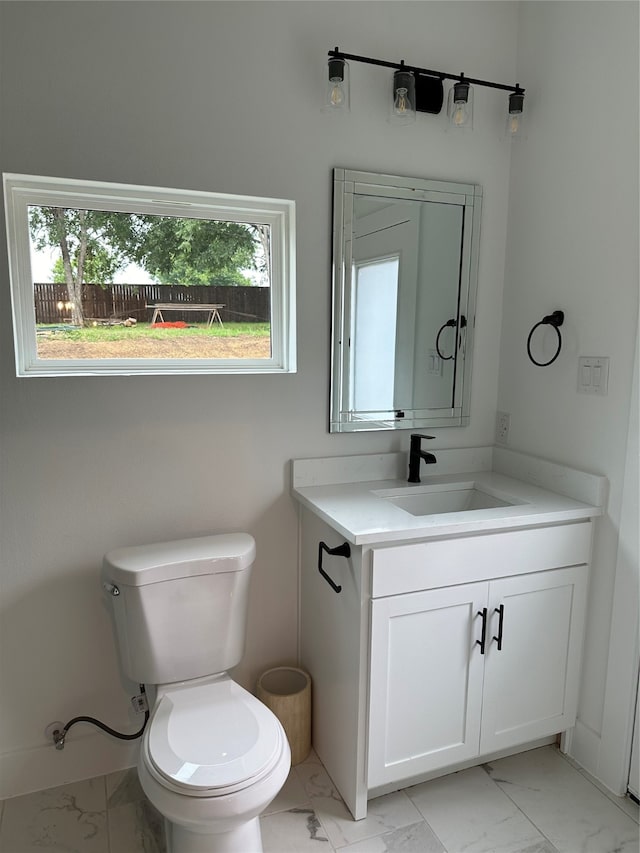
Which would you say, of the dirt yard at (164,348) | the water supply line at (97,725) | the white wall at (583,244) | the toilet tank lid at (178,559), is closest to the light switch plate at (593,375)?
the white wall at (583,244)

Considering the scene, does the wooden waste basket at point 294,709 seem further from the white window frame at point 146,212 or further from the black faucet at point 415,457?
the white window frame at point 146,212

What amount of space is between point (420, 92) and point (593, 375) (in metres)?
1.12

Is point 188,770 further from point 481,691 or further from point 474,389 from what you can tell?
point 474,389

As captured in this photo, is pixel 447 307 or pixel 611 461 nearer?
pixel 611 461

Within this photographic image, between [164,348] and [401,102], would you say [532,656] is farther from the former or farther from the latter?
[401,102]

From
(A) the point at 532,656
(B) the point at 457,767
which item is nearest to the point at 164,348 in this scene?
(A) the point at 532,656

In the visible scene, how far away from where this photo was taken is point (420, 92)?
2002mm

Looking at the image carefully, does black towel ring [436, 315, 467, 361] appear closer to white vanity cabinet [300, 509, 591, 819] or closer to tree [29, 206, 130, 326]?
white vanity cabinet [300, 509, 591, 819]

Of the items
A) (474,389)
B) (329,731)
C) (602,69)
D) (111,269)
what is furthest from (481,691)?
(602,69)

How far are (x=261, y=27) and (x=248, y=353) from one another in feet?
3.37

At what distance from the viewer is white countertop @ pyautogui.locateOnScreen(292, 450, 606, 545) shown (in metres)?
1.66

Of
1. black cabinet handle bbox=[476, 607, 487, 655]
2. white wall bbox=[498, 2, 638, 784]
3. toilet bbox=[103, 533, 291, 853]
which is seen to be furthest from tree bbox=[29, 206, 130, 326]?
black cabinet handle bbox=[476, 607, 487, 655]

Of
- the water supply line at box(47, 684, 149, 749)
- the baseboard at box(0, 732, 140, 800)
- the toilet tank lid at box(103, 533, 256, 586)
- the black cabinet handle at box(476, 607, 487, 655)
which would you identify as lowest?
the baseboard at box(0, 732, 140, 800)

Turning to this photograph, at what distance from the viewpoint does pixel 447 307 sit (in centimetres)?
224
